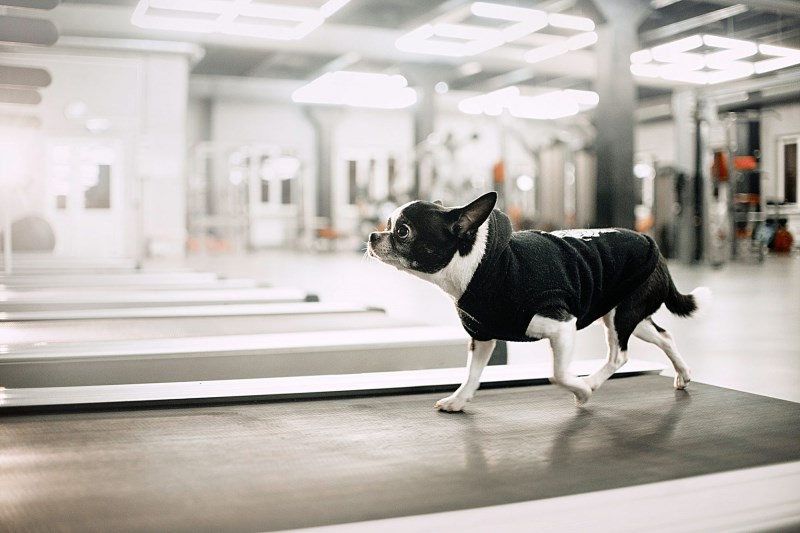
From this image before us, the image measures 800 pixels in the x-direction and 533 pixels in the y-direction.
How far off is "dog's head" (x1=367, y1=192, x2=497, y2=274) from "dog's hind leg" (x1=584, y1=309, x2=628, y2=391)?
46cm

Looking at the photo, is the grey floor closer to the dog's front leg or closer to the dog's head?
the dog's head

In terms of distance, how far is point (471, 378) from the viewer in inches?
65.8

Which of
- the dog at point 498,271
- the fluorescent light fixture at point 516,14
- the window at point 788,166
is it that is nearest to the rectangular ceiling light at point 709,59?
the window at point 788,166

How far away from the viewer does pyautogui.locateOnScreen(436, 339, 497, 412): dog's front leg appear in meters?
1.65

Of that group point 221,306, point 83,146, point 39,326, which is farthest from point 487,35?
point 39,326

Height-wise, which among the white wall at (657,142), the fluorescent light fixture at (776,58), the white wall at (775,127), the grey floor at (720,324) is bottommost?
the grey floor at (720,324)

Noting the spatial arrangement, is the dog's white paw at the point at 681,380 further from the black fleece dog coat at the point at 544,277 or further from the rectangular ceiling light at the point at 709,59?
the rectangular ceiling light at the point at 709,59

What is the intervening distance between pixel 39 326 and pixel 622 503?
2.39 metres

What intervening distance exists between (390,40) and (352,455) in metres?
11.9

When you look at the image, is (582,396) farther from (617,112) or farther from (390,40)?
(390,40)

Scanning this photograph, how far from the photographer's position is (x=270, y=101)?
17016mm

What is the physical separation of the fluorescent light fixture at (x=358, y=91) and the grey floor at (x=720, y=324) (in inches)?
326

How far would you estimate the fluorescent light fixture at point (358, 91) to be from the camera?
1488 cm

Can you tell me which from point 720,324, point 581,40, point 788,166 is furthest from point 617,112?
point 720,324
